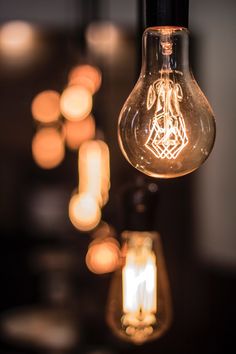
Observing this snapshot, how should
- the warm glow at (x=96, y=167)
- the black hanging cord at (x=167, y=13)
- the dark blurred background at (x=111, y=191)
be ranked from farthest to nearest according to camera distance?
the dark blurred background at (x=111, y=191) < the warm glow at (x=96, y=167) < the black hanging cord at (x=167, y=13)

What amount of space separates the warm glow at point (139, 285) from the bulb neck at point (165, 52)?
1.38 ft

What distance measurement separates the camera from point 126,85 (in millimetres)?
3826

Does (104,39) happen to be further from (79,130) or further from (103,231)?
(103,231)

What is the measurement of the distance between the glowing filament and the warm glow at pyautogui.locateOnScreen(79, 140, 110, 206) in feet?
6.23

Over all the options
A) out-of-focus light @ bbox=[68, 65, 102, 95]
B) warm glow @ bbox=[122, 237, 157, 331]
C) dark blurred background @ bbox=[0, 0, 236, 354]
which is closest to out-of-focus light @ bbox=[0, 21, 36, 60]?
dark blurred background @ bbox=[0, 0, 236, 354]

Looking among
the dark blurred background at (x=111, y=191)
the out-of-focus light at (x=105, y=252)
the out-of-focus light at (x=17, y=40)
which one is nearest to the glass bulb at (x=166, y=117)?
the out-of-focus light at (x=105, y=252)

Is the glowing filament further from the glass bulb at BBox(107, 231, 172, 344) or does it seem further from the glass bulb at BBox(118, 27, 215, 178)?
the glass bulb at BBox(107, 231, 172, 344)

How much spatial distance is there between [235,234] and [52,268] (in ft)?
2.94

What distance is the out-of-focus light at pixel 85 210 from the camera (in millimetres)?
2939

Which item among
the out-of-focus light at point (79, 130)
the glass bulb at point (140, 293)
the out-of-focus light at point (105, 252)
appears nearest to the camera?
the glass bulb at point (140, 293)

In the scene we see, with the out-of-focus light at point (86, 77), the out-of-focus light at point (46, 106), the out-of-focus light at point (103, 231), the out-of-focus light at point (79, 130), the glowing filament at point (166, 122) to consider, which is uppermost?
the glowing filament at point (166, 122)

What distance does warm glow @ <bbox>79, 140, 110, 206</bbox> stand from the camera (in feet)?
8.92

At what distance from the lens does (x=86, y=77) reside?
3.20 m

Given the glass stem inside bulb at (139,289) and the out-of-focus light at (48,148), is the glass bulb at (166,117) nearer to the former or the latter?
the glass stem inside bulb at (139,289)
